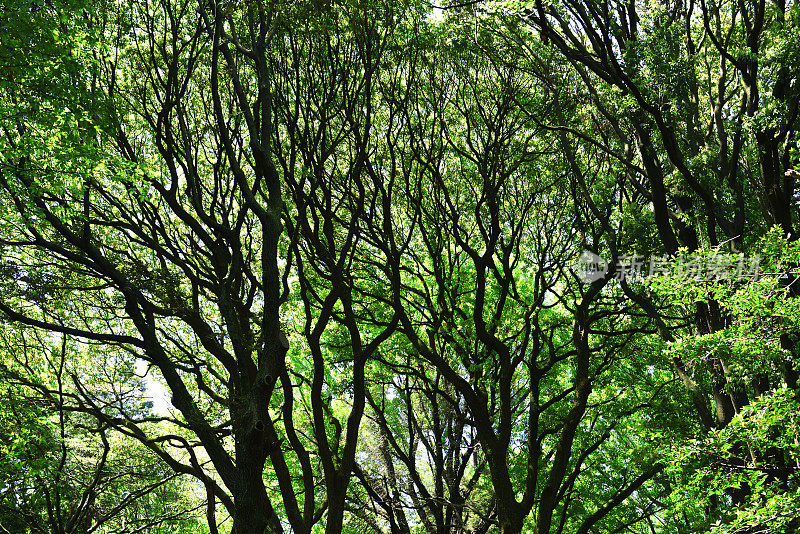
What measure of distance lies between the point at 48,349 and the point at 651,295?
1400 cm

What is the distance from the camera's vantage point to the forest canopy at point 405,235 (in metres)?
7.71

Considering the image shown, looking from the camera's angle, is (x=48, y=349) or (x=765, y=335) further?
(x=48, y=349)

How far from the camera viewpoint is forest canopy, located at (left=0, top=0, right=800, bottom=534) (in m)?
7.71

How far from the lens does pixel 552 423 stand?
14.0 m

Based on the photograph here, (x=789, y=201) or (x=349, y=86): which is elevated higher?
(x=349, y=86)

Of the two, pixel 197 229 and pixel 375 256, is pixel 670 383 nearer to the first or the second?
pixel 375 256

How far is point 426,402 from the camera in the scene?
17797 millimetres

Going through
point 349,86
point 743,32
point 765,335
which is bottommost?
point 765,335

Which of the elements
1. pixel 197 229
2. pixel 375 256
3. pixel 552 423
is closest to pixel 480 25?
pixel 375 256

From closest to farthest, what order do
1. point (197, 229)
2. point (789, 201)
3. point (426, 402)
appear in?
point (789, 201), point (197, 229), point (426, 402)

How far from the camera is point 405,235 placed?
1521cm

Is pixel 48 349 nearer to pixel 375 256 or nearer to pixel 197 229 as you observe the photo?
pixel 197 229

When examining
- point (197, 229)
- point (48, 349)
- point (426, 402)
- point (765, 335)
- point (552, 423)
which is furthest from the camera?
point (426, 402)

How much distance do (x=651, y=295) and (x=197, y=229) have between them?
8197 millimetres
